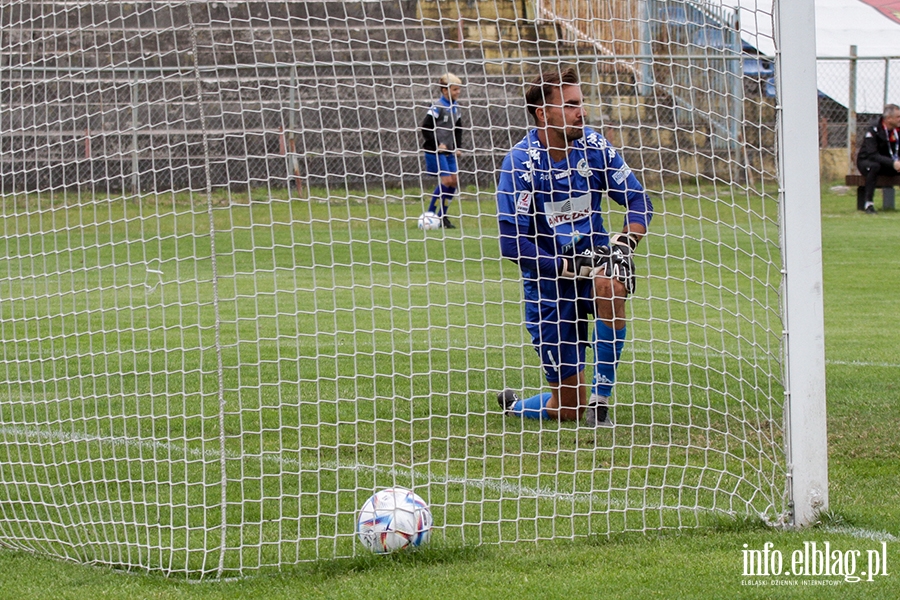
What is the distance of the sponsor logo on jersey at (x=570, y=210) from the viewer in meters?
5.55

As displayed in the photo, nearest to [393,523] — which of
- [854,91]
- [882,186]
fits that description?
[882,186]

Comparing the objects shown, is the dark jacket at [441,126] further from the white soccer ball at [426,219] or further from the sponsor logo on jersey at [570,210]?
the sponsor logo on jersey at [570,210]

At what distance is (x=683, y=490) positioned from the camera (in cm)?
441

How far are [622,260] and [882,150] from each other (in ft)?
41.6

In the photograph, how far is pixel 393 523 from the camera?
12.4 ft

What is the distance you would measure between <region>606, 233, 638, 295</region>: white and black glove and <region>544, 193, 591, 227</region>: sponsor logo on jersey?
251mm

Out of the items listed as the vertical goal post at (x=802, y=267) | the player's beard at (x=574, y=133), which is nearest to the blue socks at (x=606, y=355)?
the player's beard at (x=574, y=133)

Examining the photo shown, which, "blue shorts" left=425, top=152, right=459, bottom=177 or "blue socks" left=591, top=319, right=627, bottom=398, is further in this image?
"blue socks" left=591, top=319, right=627, bottom=398

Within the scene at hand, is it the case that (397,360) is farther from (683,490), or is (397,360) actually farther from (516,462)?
(683,490)

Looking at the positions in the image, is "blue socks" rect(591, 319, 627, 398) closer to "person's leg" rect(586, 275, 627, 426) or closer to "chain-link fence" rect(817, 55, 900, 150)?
"person's leg" rect(586, 275, 627, 426)

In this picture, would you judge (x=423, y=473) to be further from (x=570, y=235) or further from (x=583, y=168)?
(x=583, y=168)

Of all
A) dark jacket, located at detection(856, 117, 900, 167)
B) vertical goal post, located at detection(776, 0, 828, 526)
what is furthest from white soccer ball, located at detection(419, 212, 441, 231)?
dark jacket, located at detection(856, 117, 900, 167)

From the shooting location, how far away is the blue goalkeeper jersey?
5.21 m

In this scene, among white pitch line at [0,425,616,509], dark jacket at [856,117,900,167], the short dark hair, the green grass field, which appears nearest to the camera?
the green grass field
